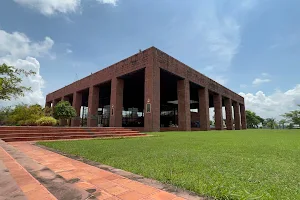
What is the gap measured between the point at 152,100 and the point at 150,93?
66 centimetres

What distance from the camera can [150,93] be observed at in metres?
15.6

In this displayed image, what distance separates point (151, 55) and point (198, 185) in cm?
1470

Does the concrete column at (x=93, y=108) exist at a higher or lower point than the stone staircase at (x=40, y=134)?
higher

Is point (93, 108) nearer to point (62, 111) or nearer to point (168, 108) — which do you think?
point (62, 111)

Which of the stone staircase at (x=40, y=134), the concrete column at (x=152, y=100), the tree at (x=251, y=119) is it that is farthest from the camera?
the tree at (x=251, y=119)

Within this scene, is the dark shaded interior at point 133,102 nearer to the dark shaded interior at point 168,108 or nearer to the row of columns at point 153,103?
the row of columns at point 153,103

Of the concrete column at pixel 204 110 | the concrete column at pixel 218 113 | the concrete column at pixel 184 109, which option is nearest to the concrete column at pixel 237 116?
the concrete column at pixel 218 113

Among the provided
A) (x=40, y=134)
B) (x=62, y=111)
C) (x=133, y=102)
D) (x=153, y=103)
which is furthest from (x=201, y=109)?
(x=40, y=134)

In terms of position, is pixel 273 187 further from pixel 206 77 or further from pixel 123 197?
pixel 206 77

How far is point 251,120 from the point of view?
189 feet

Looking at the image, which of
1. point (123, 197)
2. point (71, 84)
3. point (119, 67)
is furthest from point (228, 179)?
point (71, 84)

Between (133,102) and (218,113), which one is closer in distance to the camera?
(218,113)

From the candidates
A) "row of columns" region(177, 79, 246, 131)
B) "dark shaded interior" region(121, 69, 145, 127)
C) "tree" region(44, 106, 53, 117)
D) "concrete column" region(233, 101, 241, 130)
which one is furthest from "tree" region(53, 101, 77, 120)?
"concrete column" region(233, 101, 241, 130)

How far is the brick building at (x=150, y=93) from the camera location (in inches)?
631
